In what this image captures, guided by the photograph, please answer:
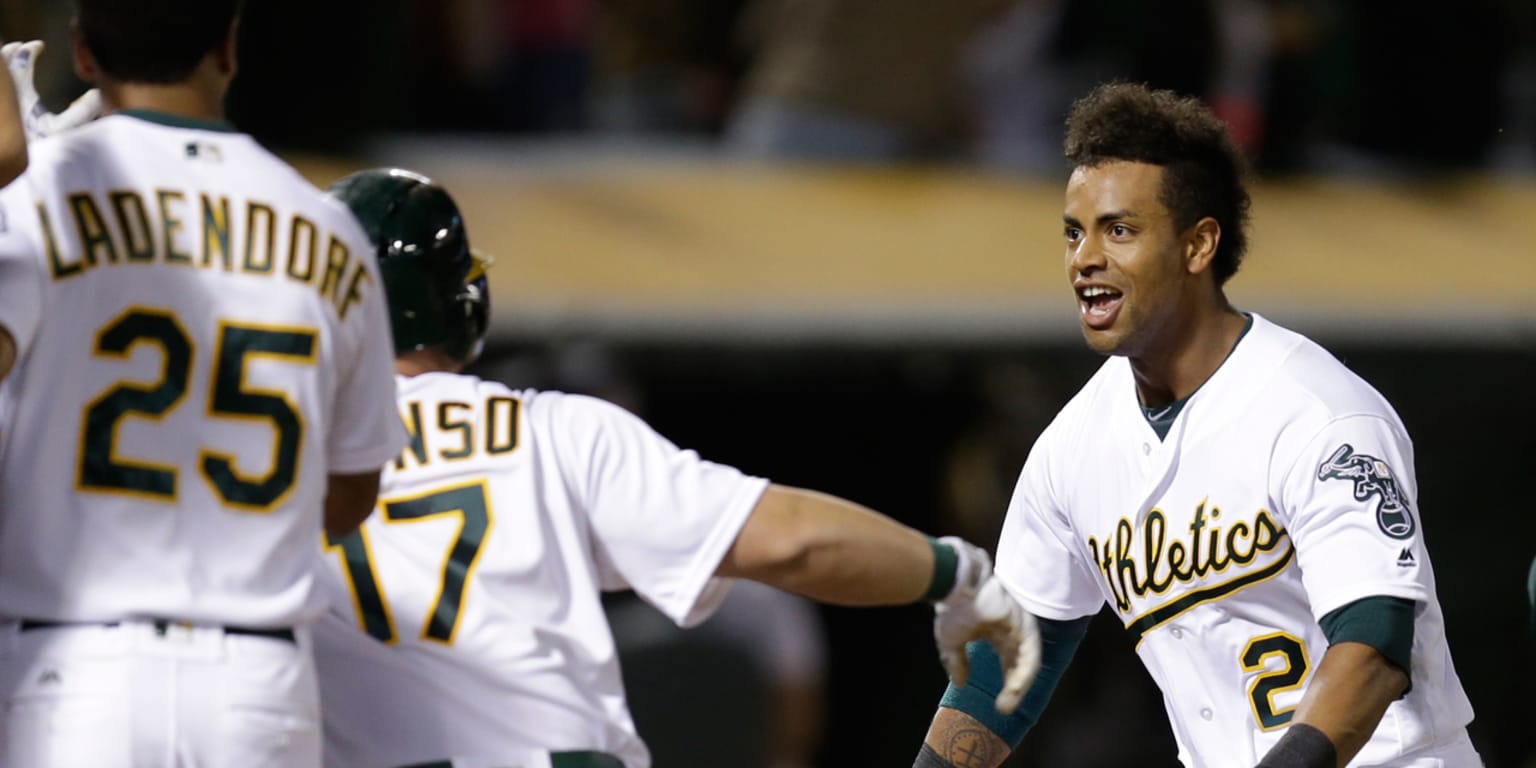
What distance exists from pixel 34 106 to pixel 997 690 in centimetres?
185

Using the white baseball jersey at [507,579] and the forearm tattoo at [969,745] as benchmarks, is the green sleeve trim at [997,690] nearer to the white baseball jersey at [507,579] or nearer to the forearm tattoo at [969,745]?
the forearm tattoo at [969,745]

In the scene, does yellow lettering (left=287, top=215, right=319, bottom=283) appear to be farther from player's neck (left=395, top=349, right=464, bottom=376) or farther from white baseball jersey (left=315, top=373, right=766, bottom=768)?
player's neck (left=395, top=349, right=464, bottom=376)

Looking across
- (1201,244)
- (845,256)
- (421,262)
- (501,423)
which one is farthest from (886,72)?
(501,423)

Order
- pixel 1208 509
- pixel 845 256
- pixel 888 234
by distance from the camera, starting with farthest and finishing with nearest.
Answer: pixel 888 234 → pixel 845 256 → pixel 1208 509

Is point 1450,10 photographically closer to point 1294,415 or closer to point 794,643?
point 794,643

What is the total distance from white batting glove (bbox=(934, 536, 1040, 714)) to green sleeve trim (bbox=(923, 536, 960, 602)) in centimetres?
1

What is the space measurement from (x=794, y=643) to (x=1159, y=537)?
355 centimetres

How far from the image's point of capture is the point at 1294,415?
3.61m

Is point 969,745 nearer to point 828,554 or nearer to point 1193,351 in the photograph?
point 828,554

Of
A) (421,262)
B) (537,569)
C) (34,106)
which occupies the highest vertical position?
(34,106)

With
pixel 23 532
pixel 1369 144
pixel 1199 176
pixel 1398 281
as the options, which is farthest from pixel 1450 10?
pixel 23 532

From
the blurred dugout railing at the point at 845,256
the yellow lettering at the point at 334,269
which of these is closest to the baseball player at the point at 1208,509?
the yellow lettering at the point at 334,269

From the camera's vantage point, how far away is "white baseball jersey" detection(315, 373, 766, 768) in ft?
11.5

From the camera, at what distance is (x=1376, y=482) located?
11.4 feet
